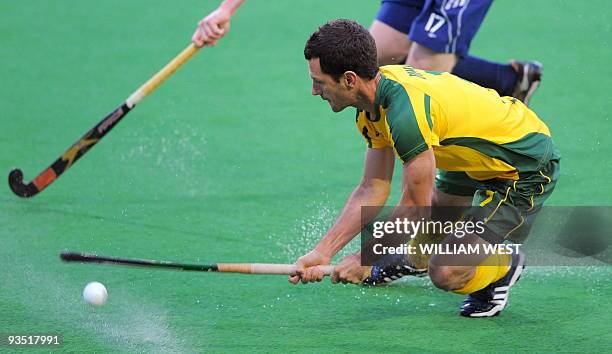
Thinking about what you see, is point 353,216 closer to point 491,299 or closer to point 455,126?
point 455,126

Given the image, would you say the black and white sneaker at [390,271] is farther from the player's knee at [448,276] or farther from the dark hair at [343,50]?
the dark hair at [343,50]

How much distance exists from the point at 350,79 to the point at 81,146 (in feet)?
7.23

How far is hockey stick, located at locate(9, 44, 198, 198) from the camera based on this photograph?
5.49 m

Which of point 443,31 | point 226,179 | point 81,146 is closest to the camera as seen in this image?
point 443,31

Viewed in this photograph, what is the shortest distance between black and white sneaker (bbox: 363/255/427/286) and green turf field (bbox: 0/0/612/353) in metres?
0.06

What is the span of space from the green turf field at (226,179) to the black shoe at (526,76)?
0.50 metres

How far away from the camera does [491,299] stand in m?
4.40

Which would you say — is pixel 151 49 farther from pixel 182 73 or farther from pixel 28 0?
pixel 28 0

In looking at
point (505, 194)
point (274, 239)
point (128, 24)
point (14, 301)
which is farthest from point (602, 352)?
point (128, 24)

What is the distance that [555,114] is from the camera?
23.2 feet

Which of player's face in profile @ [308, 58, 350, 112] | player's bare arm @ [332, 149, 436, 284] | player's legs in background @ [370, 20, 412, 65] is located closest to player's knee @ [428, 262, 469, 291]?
player's bare arm @ [332, 149, 436, 284]

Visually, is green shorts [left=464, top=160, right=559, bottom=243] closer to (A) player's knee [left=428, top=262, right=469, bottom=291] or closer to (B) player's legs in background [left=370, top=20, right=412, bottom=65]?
(A) player's knee [left=428, top=262, right=469, bottom=291]

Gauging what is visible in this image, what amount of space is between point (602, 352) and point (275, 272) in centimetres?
121

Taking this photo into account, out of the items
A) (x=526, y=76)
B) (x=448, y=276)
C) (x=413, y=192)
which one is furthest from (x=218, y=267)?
(x=526, y=76)
